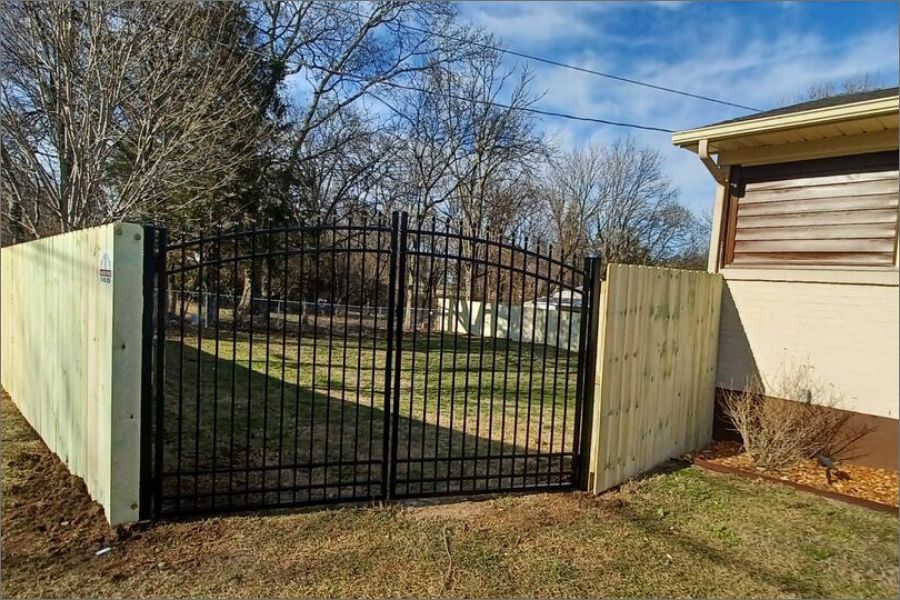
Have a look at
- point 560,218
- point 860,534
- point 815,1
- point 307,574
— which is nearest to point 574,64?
point 815,1

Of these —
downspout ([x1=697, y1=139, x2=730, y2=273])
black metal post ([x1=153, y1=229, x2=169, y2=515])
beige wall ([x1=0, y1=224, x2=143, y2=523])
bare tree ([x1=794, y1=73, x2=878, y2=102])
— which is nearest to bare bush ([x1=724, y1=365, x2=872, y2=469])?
downspout ([x1=697, y1=139, x2=730, y2=273])

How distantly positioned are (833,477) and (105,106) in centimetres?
Result: 987

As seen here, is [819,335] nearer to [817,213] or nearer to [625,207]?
[817,213]

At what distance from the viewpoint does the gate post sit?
387 centimetres

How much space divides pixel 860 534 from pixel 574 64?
432 inches

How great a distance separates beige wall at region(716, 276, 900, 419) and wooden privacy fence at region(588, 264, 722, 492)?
0.64 feet

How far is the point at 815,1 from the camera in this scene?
5.02 meters

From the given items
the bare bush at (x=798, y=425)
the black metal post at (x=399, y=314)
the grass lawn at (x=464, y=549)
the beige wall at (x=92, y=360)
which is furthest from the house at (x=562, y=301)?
the beige wall at (x=92, y=360)

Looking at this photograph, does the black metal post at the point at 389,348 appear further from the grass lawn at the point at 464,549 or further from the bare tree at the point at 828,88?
the bare tree at the point at 828,88

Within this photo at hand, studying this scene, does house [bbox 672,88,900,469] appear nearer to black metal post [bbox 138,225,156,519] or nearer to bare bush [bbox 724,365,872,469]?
bare bush [bbox 724,365,872,469]

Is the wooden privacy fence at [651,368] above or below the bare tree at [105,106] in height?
below

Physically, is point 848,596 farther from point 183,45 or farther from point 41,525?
point 183,45

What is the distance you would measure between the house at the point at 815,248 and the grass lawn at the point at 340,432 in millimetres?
1913

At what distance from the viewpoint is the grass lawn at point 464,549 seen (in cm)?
260
